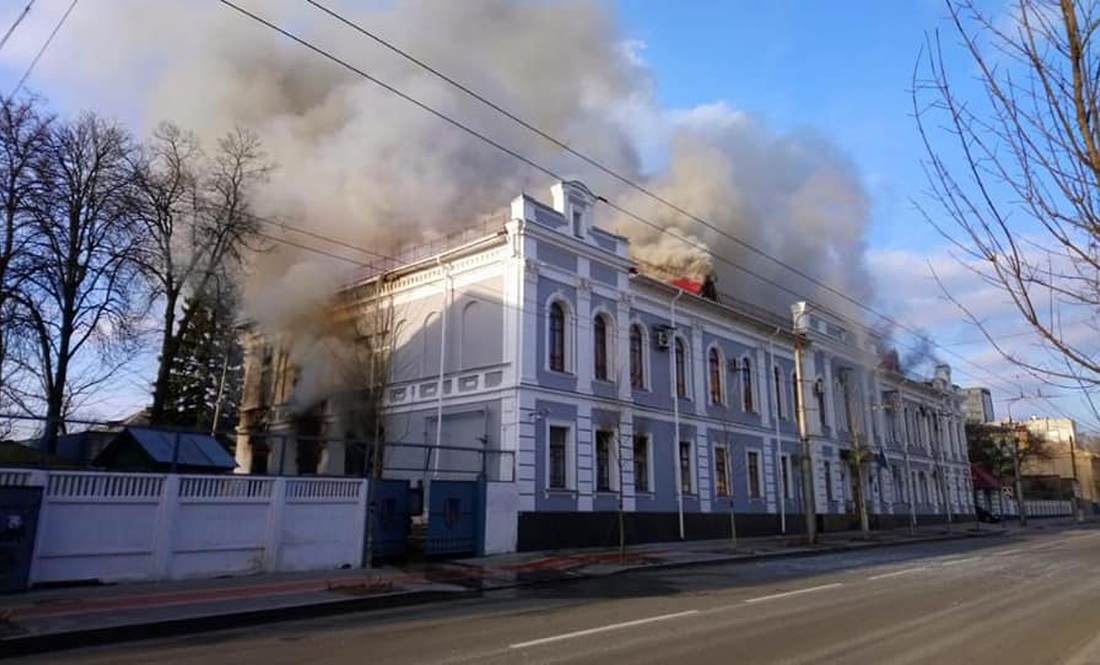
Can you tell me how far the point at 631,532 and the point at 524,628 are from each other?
15.5 m

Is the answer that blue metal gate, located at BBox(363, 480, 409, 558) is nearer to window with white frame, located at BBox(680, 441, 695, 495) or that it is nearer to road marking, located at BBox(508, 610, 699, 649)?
road marking, located at BBox(508, 610, 699, 649)

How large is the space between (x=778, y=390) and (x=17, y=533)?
28.6 meters

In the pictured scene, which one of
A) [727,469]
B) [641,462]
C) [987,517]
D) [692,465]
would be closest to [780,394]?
[727,469]

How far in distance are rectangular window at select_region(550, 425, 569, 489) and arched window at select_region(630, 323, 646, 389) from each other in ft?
13.7

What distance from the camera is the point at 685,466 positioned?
27.2m

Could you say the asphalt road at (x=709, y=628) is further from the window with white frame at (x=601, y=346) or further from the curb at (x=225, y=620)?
the window with white frame at (x=601, y=346)

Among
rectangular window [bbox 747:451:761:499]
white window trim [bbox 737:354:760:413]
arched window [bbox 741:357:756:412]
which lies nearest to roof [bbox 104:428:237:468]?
rectangular window [bbox 747:451:761:499]

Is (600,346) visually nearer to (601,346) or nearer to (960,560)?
(601,346)

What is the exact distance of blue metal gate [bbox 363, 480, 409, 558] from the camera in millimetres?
16722

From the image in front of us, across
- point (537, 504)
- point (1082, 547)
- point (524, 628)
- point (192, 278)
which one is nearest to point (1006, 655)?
point (524, 628)

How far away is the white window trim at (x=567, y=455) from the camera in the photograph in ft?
70.7

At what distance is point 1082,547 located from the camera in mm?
24562

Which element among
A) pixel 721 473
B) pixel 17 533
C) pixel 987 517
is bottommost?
pixel 17 533

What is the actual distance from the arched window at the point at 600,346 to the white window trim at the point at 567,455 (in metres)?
2.45
